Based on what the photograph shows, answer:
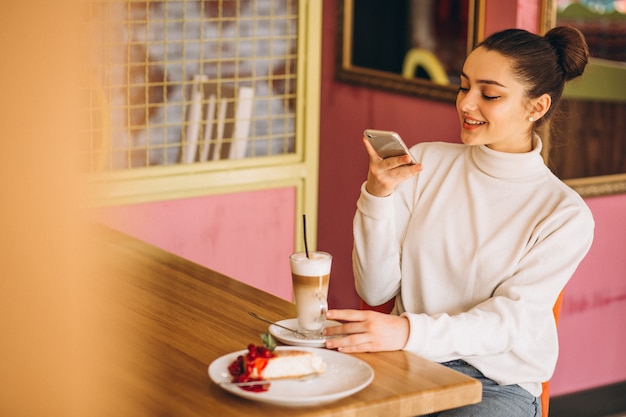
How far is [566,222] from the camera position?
5.67 feet

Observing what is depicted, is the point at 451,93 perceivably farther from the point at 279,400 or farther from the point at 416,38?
the point at 279,400

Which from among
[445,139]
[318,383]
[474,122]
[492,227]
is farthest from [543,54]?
[445,139]

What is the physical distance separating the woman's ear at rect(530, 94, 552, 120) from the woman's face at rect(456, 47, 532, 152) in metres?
0.02

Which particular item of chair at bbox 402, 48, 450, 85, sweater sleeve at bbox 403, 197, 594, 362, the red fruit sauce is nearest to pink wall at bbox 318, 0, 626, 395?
chair at bbox 402, 48, 450, 85

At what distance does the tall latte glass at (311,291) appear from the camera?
4.82 feet

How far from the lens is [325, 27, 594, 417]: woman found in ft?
5.55

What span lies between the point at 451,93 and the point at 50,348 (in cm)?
317

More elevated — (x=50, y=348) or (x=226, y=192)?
(x=50, y=348)

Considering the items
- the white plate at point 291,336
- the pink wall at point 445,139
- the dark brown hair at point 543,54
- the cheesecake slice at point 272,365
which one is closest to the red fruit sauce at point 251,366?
the cheesecake slice at point 272,365

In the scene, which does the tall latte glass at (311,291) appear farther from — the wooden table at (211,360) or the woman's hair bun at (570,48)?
the woman's hair bun at (570,48)

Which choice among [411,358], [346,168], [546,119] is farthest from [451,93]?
[411,358]

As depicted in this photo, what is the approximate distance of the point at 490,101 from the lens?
1.87 meters

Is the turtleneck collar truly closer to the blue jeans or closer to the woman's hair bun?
the woman's hair bun

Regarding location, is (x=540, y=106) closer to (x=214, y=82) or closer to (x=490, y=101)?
(x=490, y=101)
